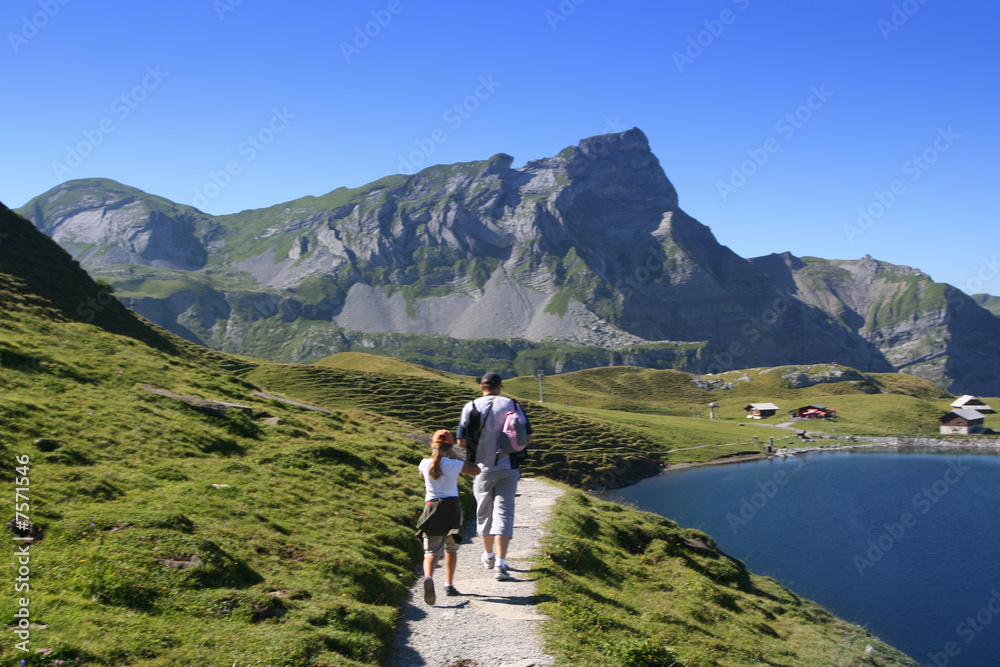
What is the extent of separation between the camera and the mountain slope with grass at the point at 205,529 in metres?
9.90

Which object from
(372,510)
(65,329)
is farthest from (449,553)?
(65,329)

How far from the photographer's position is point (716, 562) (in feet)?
87.8

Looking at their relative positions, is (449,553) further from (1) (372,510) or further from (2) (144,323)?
(2) (144,323)

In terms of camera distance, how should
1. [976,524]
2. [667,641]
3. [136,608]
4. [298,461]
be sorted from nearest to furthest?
[136,608] → [667,641] → [298,461] → [976,524]

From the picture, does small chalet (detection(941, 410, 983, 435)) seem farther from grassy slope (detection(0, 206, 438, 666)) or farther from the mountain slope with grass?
grassy slope (detection(0, 206, 438, 666))

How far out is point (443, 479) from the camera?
13680 millimetres

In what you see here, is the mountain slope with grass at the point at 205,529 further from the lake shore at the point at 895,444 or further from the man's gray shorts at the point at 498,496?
the lake shore at the point at 895,444

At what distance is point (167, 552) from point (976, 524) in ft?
270

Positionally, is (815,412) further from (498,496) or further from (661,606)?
(498,496)

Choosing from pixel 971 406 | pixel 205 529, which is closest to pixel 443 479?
pixel 205 529

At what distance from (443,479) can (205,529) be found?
5.96m

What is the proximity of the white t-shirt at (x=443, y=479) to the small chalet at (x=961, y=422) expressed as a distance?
192705mm

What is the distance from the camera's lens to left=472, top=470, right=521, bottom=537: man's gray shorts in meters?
14.6

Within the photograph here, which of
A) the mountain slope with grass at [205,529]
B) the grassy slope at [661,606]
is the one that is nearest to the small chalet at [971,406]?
the grassy slope at [661,606]
